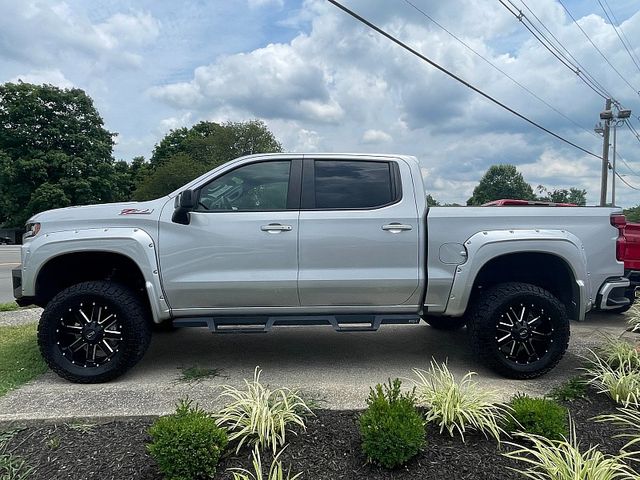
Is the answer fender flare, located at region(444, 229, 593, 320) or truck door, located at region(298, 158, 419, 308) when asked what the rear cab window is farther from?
fender flare, located at region(444, 229, 593, 320)

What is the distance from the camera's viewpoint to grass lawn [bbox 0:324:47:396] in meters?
4.12

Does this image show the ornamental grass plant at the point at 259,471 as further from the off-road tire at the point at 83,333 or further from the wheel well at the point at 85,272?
the wheel well at the point at 85,272

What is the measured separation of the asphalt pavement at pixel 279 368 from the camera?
3.52 metres

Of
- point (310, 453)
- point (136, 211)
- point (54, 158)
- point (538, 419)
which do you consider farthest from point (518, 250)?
point (54, 158)

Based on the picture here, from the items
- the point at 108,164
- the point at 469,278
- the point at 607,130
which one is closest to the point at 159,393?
the point at 469,278

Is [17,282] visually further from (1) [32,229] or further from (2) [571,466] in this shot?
(2) [571,466]

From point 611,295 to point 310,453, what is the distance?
319cm

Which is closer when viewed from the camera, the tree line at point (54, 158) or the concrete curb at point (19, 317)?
the concrete curb at point (19, 317)

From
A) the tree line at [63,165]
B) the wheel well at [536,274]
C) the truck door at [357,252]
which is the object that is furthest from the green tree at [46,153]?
the wheel well at [536,274]

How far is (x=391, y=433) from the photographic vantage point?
2.48 m

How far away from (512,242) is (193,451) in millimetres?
3051

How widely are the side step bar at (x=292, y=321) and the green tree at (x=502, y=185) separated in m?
36.2

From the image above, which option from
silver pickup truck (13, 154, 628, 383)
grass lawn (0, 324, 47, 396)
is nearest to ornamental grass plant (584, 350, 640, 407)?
silver pickup truck (13, 154, 628, 383)

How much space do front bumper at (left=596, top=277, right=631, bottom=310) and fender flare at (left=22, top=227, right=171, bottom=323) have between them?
3907 mm
